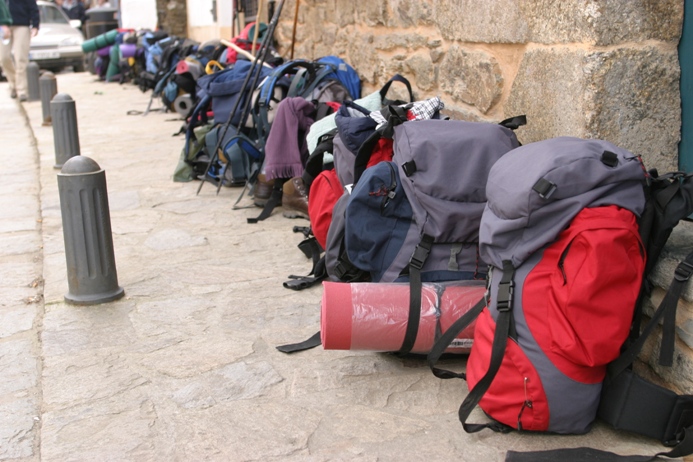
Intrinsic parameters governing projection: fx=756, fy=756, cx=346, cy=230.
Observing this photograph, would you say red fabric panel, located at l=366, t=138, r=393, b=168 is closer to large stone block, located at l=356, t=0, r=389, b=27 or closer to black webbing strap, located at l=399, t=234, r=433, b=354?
black webbing strap, located at l=399, t=234, r=433, b=354

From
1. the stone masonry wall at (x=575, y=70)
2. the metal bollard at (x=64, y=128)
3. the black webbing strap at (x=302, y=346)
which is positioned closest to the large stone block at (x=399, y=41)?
the stone masonry wall at (x=575, y=70)

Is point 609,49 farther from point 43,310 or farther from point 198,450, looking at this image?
point 43,310

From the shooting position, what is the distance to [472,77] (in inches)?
146

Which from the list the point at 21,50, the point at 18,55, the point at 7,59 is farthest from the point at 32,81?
the point at 21,50

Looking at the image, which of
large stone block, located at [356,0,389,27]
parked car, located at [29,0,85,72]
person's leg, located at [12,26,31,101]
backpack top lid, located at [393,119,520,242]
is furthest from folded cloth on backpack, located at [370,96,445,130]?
parked car, located at [29,0,85,72]

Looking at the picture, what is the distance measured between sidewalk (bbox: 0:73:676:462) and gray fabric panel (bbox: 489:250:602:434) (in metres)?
0.07

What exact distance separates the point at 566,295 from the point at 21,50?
32.6 ft

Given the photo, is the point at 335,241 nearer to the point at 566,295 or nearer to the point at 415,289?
the point at 415,289

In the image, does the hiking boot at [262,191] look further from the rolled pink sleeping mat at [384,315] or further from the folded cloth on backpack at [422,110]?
the rolled pink sleeping mat at [384,315]

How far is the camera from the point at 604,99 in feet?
8.87

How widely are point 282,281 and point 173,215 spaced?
5.02 feet

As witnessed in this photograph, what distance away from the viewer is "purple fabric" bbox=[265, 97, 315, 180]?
4.41 m

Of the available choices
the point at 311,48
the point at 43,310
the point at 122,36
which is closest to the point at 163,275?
the point at 43,310

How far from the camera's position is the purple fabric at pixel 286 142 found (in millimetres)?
4414
